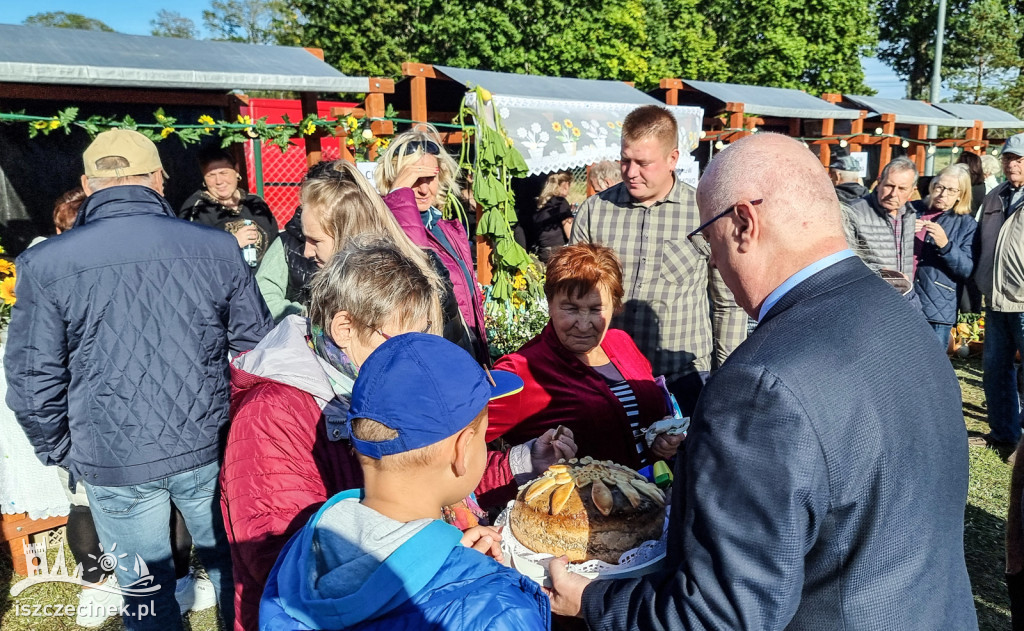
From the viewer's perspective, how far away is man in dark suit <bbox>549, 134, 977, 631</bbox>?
119 cm

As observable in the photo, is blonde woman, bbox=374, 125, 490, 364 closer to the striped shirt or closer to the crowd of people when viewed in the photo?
the crowd of people

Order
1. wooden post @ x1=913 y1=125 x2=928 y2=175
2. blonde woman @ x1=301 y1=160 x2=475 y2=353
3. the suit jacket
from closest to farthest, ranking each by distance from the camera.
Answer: the suit jacket, blonde woman @ x1=301 y1=160 x2=475 y2=353, wooden post @ x1=913 y1=125 x2=928 y2=175

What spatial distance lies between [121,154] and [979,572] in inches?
186

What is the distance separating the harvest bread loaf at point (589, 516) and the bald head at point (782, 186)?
0.72 m

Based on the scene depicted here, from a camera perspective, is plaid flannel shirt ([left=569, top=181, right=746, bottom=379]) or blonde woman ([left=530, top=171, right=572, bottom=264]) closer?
plaid flannel shirt ([left=569, top=181, right=746, bottom=379])

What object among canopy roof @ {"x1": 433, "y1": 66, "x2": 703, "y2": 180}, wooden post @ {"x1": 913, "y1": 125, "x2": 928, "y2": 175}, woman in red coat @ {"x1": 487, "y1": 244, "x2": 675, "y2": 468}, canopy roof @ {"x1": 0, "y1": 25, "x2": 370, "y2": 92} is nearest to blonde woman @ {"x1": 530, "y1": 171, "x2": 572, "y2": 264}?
A: canopy roof @ {"x1": 433, "y1": 66, "x2": 703, "y2": 180}

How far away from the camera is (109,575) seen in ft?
11.8

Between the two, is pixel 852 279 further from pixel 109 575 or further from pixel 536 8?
pixel 536 8

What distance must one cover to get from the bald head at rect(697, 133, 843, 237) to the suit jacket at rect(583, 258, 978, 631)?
0.12 metres

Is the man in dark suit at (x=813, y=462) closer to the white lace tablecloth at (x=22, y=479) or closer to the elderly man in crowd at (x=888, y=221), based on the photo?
the white lace tablecloth at (x=22, y=479)

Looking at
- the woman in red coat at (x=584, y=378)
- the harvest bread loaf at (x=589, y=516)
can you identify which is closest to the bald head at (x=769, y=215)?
the harvest bread loaf at (x=589, y=516)

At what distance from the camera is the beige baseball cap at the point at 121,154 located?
8.79ft

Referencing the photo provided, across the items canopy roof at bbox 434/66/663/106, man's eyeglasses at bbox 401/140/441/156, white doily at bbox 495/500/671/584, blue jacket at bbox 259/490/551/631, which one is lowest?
white doily at bbox 495/500/671/584

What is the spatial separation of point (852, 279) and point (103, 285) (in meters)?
2.40
